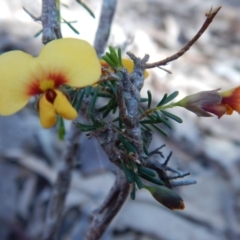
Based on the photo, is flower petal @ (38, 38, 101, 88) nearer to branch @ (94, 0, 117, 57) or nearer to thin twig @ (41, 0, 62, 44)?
thin twig @ (41, 0, 62, 44)

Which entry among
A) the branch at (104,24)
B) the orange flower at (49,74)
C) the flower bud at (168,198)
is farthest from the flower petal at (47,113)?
the branch at (104,24)

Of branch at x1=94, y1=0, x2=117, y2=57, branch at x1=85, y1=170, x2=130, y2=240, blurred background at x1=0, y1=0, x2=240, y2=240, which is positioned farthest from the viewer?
blurred background at x1=0, y1=0, x2=240, y2=240

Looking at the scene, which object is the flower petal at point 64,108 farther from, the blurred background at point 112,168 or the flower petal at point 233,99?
the blurred background at point 112,168

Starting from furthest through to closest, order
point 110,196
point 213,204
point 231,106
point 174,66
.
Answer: point 174,66, point 213,204, point 110,196, point 231,106

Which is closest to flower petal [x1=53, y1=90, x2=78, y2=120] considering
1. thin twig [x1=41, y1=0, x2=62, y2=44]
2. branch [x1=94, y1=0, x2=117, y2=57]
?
thin twig [x1=41, y1=0, x2=62, y2=44]

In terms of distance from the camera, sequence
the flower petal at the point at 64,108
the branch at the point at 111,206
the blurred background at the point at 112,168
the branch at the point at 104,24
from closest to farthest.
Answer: the flower petal at the point at 64,108 → the branch at the point at 111,206 → the branch at the point at 104,24 → the blurred background at the point at 112,168

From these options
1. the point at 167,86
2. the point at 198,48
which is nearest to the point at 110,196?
the point at 167,86

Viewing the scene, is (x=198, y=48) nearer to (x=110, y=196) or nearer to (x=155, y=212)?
(x=155, y=212)
